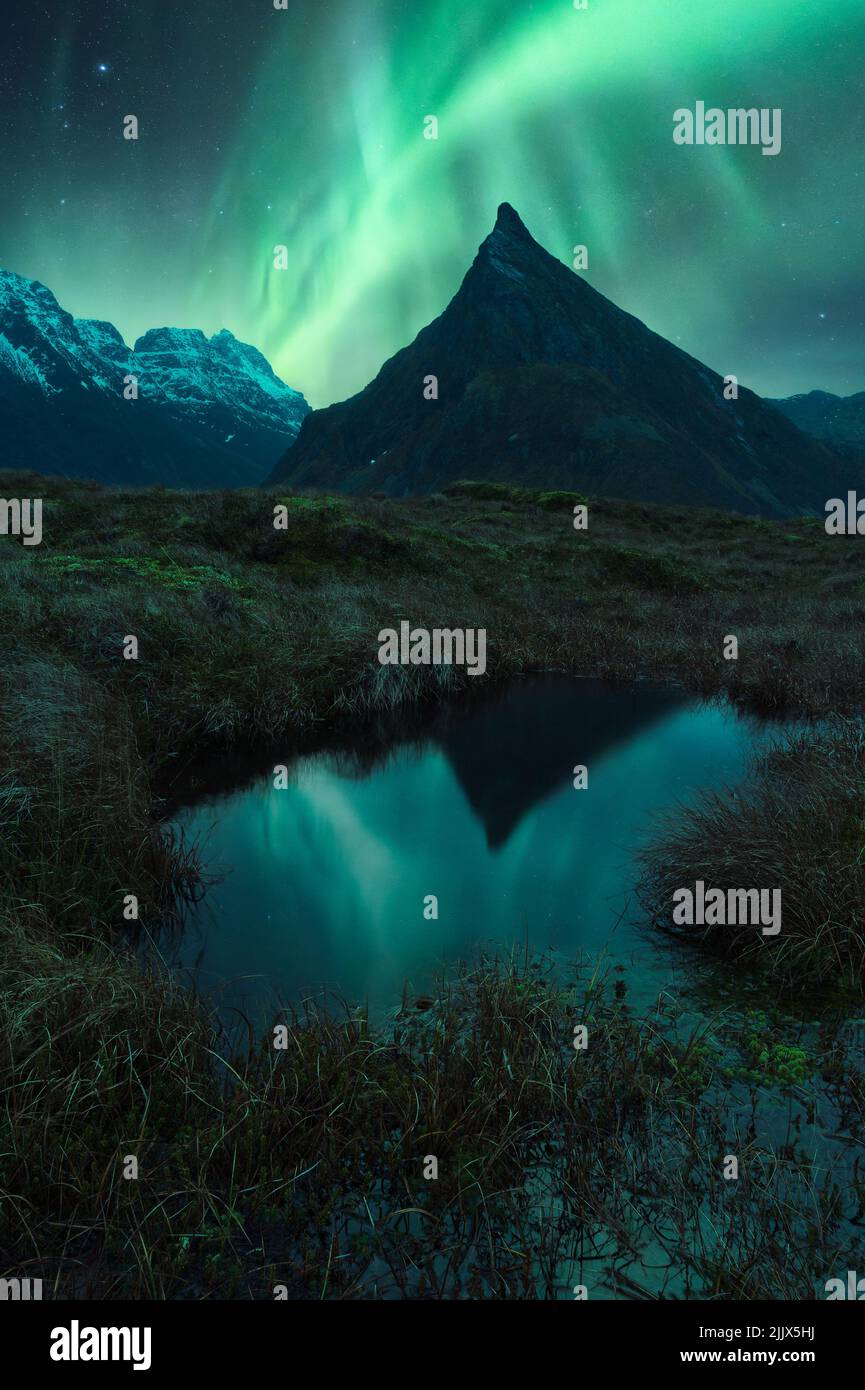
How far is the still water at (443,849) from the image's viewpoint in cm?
670

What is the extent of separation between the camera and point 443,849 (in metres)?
9.51

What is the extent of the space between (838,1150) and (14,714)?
9231mm

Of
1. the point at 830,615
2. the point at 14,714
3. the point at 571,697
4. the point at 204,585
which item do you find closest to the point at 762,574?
the point at 830,615

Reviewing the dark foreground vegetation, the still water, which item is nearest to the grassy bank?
the dark foreground vegetation

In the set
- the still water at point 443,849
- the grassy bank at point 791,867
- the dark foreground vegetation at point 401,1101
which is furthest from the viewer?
the still water at point 443,849

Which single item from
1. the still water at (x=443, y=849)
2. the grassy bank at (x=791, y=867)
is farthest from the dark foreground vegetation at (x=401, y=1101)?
the still water at (x=443, y=849)

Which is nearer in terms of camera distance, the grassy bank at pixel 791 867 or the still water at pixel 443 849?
the grassy bank at pixel 791 867

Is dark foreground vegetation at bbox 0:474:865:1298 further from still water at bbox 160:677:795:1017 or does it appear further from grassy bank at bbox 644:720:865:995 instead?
still water at bbox 160:677:795:1017

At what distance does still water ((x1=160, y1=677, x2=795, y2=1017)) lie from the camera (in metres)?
6.70

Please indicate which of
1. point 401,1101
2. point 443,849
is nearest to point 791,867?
point 401,1101

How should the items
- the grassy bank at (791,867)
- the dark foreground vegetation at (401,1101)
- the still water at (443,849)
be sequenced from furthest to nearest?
the still water at (443,849) → the grassy bank at (791,867) → the dark foreground vegetation at (401,1101)

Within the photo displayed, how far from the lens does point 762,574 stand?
3488 cm

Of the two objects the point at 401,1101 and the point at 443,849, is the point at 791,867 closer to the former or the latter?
the point at 401,1101

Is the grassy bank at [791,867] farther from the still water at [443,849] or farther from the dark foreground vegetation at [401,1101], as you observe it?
the still water at [443,849]
